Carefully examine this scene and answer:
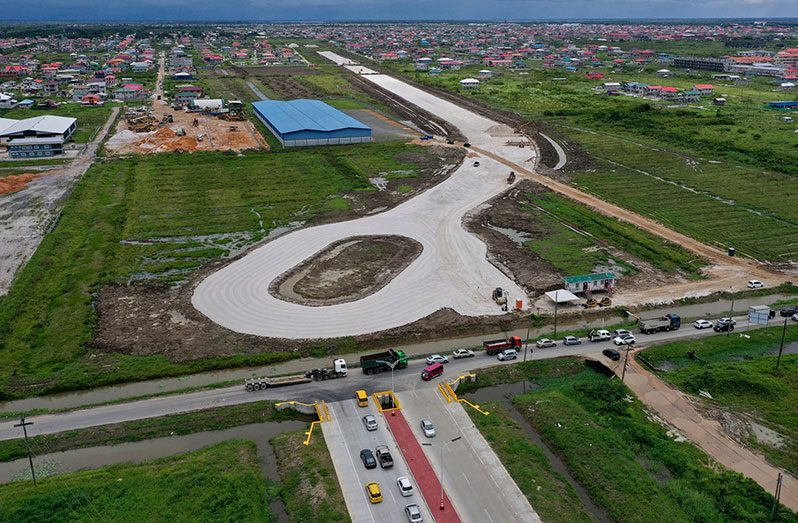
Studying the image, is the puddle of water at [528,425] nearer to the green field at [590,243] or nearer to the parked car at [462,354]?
the parked car at [462,354]

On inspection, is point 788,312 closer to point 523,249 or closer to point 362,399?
point 523,249

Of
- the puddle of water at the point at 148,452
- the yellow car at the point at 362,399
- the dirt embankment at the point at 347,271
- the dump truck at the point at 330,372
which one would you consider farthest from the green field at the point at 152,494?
the dirt embankment at the point at 347,271

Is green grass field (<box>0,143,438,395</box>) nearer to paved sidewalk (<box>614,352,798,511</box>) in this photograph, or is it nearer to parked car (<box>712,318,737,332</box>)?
paved sidewalk (<box>614,352,798,511</box>)

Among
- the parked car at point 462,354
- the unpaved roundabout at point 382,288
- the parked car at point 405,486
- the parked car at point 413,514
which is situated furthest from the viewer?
the unpaved roundabout at point 382,288

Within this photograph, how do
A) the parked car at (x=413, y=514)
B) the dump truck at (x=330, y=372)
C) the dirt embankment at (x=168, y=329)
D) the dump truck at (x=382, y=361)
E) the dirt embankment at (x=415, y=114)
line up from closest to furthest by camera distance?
the parked car at (x=413, y=514)
the dump truck at (x=330, y=372)
the dump truck at (x=382, y=361)
the dirt embankment at (x=168, y=329)
the dirt embankment at (x=415, y=114)

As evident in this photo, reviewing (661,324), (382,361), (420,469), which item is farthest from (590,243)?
(420,469)

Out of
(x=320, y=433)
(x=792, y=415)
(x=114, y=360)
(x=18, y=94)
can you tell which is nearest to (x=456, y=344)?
(x=320, y=433)

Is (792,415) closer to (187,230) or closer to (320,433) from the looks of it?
(320,433)

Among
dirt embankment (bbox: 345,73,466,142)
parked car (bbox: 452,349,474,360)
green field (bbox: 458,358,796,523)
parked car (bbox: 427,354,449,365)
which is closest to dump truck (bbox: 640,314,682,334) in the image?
green field (bbox: 458,358,796,523)
